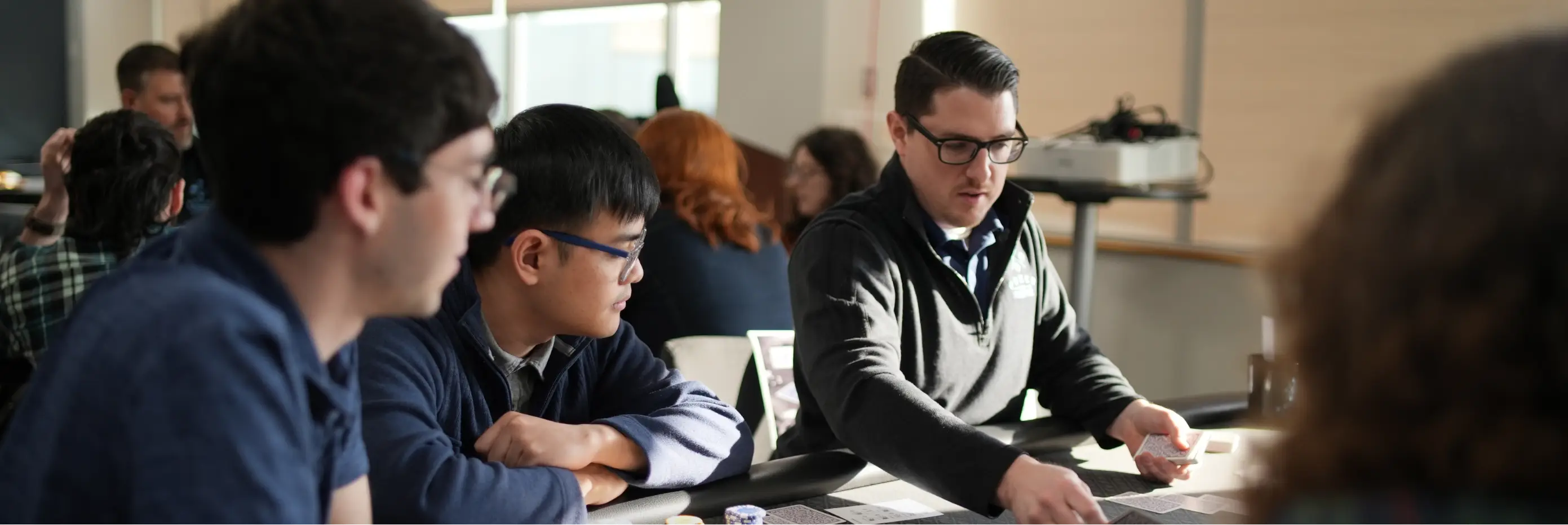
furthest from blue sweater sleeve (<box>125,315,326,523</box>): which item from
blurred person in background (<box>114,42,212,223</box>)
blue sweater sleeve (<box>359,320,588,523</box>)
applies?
blurred person in background (<box>114,42,212,223</box>)

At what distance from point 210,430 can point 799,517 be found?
868 millimetres

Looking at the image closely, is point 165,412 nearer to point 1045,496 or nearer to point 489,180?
point 489,180

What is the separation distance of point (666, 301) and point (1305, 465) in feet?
8.22

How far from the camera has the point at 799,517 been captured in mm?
1652

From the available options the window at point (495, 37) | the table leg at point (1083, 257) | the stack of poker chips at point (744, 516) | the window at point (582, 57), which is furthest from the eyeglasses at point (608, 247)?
the window at point (495, 37)

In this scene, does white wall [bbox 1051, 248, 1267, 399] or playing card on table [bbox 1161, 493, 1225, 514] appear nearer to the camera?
playing card on table [bbox 1161, 493, 1225, 514]

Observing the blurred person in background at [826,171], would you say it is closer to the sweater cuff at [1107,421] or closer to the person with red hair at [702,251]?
the person with red hair at [702,251]

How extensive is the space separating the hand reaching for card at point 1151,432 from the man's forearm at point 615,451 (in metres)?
0.74

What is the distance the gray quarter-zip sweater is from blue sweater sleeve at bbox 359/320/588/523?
46 cm

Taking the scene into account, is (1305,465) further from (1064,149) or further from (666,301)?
(1064,149)

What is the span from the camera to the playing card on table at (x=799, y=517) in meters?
A: 1.62

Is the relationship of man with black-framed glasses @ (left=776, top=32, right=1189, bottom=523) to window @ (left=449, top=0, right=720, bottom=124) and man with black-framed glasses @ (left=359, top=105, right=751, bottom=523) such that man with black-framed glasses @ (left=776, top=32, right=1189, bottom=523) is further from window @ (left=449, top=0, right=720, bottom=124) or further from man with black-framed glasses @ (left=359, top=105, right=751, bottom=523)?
window @ (left=449, top=0, right=720, bottom=124)

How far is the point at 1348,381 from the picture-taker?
664mm

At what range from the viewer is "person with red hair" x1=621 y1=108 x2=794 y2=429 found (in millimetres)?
3146
